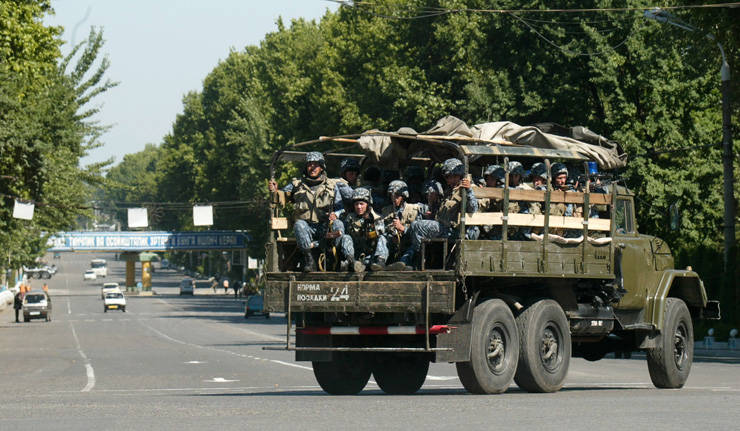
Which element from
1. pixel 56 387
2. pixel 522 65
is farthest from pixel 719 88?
pixel 56 387

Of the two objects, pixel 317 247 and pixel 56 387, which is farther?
pixel 56 387

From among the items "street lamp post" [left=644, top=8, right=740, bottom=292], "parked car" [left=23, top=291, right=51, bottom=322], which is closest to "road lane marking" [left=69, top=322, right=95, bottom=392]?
"street lamp post" [left=644, top=8, right=740, bottom=292]

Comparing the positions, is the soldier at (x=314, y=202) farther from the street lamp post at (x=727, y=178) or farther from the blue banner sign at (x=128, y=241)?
the blue banner sign at (x=128, y=241)

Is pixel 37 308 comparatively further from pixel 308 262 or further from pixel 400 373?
pixel 308 262

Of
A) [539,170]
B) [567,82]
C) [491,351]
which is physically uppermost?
[567,82]

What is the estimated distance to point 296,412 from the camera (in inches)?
467

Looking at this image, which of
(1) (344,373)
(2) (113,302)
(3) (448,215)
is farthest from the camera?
(2) (113,302)

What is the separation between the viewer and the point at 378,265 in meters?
14.4

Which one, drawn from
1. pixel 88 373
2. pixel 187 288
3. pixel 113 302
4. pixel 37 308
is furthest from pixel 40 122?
pixel 187 288

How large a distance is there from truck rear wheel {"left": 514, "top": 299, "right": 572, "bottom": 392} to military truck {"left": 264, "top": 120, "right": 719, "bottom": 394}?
2 cm

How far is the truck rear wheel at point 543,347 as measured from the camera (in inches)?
586

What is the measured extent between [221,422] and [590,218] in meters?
6.61

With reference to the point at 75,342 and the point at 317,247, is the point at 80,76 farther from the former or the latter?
the point at 317,247

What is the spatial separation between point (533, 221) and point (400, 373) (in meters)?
2.88
